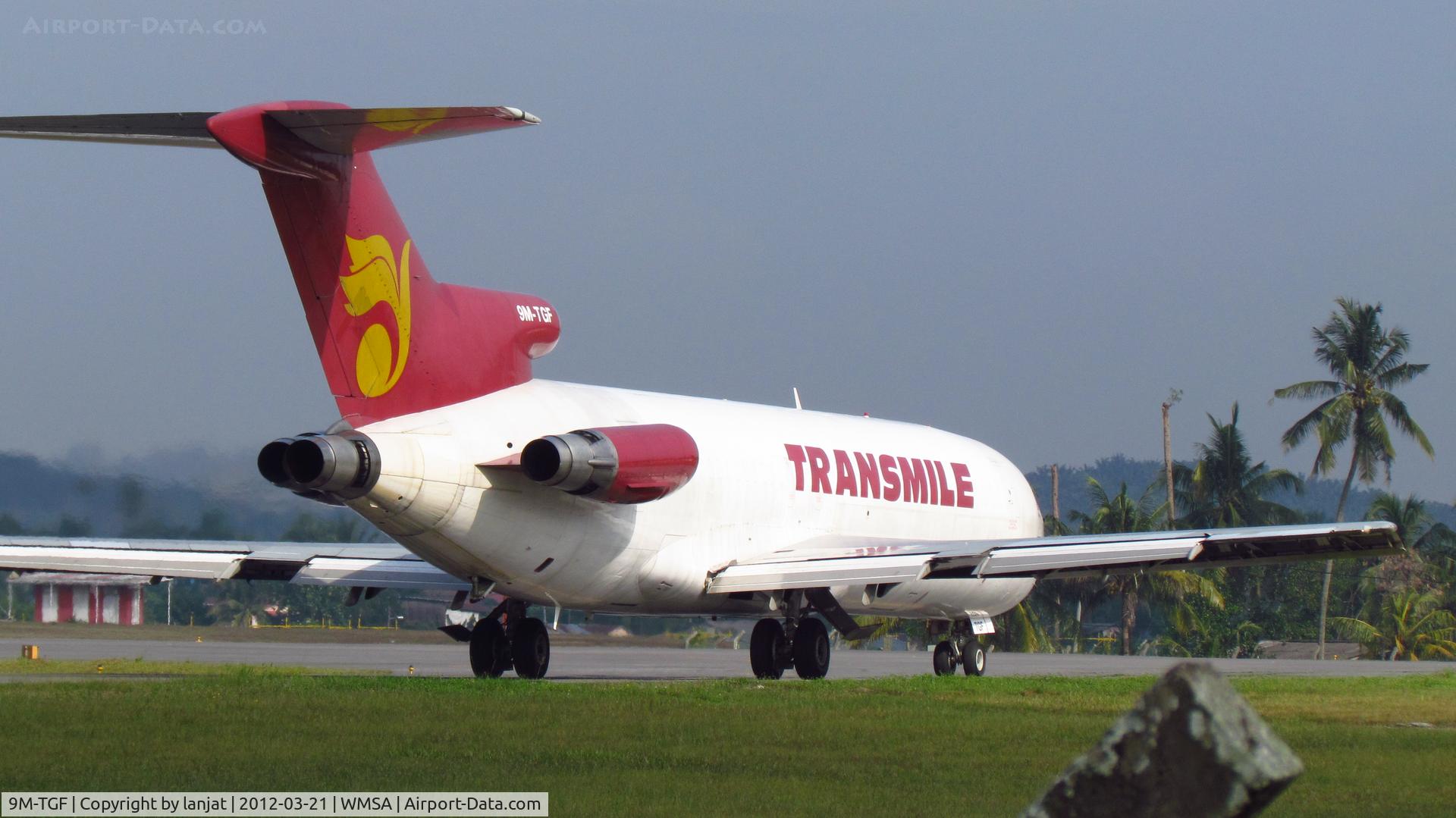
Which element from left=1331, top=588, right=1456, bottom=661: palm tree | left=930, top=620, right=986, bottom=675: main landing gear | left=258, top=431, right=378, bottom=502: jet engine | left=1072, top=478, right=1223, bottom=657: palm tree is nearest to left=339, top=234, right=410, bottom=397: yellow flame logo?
left=258, top=431, right=378, bottom=502: jet engine

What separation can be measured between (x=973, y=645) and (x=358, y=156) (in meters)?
14.0

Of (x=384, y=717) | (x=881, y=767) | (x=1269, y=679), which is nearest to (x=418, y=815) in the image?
(x=881, y=767)

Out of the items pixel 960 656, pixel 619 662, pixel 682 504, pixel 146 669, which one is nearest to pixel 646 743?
pixel 682 504

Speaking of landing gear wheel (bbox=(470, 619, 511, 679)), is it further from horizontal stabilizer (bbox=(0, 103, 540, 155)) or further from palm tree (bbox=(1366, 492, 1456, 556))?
palm tree (bbox=(1366, 492, 1456, 556))

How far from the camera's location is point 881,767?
1182cm

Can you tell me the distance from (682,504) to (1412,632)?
42959 mm

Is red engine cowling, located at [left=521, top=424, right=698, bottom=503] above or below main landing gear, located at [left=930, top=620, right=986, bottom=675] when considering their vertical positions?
above

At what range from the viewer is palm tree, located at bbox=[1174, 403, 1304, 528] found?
6662 centimetres

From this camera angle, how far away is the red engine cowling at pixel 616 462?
19656mm

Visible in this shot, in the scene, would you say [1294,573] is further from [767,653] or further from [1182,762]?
[1182,762]

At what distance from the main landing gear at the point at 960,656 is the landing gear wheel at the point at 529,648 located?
765cm

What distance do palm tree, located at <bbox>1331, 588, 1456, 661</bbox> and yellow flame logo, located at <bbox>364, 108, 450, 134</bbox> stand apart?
49864mm

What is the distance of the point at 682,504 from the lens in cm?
2331

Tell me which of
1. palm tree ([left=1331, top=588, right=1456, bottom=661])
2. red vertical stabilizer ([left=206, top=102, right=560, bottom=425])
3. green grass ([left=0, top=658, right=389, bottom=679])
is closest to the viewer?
red vertical stabilizer ([left=206, top=102, right=560, bottom=425])
